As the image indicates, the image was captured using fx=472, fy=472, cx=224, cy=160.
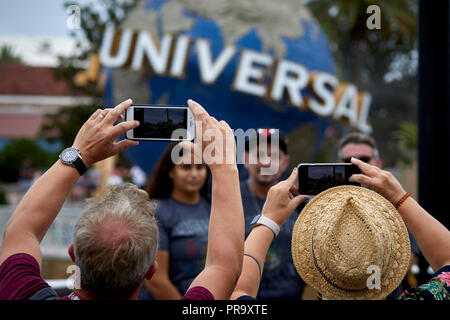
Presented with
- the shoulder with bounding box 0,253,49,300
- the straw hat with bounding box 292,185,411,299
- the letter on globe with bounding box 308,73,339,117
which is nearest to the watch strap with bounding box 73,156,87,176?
the shoulder with bounding box 0,253,49,300

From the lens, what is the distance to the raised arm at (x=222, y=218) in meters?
1.08

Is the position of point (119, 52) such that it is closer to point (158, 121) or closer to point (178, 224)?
point (178, 224)

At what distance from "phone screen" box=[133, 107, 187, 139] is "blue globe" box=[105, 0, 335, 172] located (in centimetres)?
612

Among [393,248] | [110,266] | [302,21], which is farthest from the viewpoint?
[302,21]

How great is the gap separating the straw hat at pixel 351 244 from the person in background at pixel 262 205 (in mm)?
205

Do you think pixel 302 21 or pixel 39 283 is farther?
pixel 302 21

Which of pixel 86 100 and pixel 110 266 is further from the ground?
pixel 86 100

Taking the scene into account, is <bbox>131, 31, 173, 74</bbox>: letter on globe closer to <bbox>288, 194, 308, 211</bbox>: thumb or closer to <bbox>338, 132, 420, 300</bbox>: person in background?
<bbox>338, 132, 420, 300</bbox>: person in background

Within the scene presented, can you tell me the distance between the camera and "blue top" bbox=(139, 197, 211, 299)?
2.07 metres

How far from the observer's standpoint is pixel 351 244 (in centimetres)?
121

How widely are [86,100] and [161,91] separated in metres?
7.25

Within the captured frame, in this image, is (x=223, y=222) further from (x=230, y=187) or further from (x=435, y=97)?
(x=435, y=97)

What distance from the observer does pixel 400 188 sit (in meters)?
1.32

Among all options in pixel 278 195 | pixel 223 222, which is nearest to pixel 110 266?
pixel 223 222
